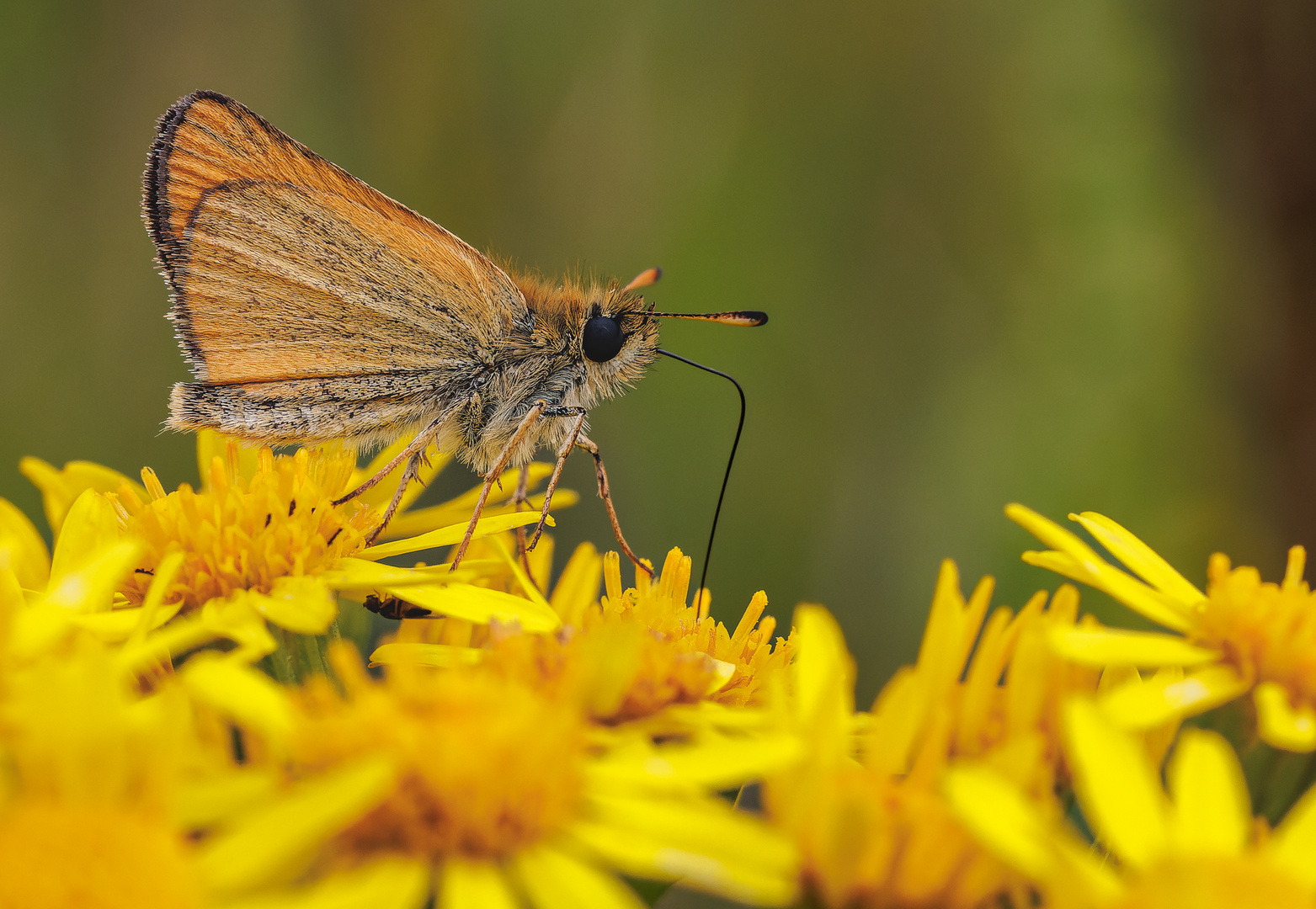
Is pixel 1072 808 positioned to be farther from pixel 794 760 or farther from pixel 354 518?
pixel 354 518

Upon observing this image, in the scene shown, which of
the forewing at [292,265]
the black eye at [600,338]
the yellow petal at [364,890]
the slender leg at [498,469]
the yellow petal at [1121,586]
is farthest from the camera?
the black eye at [600,338]

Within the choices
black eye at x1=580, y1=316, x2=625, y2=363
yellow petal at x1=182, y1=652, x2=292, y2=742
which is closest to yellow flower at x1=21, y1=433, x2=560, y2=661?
yellow petal at x1=182, y1=652, x2=292, y2=742

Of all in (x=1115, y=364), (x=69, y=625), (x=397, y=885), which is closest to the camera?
(x=397, y=885)

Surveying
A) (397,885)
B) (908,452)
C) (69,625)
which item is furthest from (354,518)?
(908,452)

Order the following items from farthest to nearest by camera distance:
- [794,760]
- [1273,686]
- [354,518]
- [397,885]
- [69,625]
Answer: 1. [354,518]
2. [1273,686]
3. [69,625]
4. [794,760]
5. [397,885]

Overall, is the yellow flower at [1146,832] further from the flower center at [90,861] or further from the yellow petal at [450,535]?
the yellow petal at [450,535]

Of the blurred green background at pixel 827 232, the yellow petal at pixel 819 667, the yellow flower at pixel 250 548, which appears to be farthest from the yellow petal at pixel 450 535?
the blurred green background at pixel 827 232
